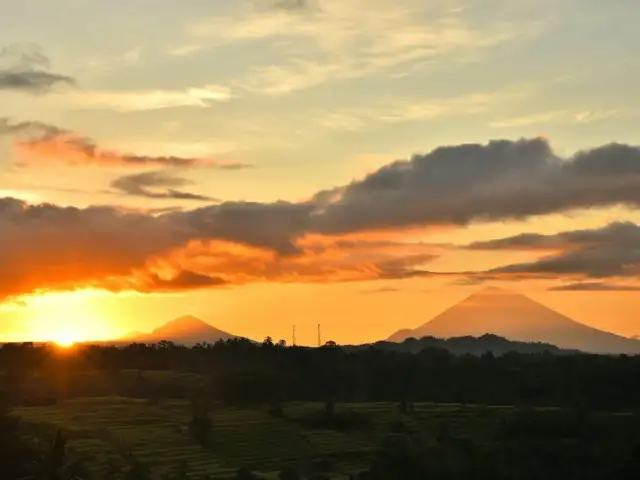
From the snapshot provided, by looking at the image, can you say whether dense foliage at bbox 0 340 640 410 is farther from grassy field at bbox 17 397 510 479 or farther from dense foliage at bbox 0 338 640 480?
grassy field at bbox 17 397 510 479

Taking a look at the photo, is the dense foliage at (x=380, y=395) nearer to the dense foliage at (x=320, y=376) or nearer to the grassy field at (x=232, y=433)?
the dense foliage at (x=320, y=376)

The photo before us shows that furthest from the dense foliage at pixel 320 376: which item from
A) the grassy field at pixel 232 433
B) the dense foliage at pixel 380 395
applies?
the grassy field at pixel 232 433

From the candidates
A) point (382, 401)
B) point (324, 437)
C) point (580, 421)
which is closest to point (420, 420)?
point (324, 437)

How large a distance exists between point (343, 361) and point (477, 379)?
22.2 metres

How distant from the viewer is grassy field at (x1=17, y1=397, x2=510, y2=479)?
2766 inches

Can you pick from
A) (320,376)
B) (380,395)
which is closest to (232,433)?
(380,395)

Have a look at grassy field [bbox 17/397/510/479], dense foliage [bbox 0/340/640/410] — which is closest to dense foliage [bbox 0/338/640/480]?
dense foliage [bbox 0/340/640/410]

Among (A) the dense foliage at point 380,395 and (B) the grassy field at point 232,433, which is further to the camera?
(B) the grassy field at point 232,433

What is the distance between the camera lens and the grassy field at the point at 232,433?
2766 inches

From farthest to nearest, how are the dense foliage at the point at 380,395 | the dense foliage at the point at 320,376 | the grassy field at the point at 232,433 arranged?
the dense foliage at the point at 320,376 → the grassy field at the point at 232,433 → the dense foliage at the point at 380,395

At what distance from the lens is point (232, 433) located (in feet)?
267

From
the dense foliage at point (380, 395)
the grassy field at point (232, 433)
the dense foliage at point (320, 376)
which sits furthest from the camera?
the dense foliage at point (320, 376)

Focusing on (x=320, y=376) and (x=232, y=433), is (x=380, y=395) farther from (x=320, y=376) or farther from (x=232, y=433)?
(x=232, y=433)

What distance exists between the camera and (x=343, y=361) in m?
131
